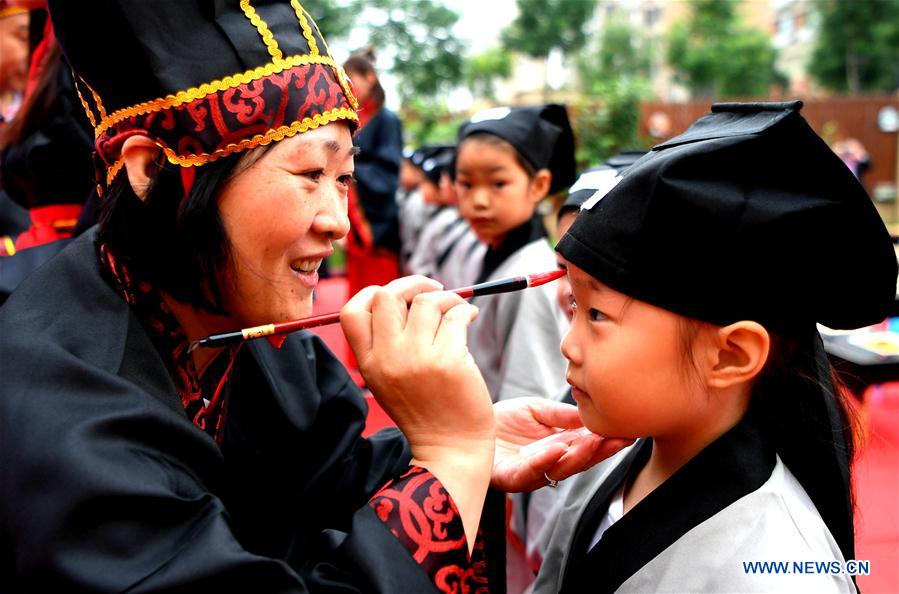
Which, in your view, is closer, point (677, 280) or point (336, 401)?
A: point (677, 280)

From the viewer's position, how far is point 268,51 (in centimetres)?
129

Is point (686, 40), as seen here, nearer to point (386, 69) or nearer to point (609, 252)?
point (386, 69)

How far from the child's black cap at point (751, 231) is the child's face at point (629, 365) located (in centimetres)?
4

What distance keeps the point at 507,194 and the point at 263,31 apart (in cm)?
188

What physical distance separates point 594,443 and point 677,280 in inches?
13.6

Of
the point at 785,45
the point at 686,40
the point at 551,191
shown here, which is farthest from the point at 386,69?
the point at 785,45

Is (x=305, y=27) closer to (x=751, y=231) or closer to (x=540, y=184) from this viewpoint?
(x=751, y=231)

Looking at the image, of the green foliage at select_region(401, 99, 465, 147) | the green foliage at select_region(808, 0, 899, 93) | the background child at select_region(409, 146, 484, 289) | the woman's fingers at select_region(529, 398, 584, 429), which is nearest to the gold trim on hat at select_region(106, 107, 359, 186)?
the woman's fingers at select_region(529, 398, 584, 429)

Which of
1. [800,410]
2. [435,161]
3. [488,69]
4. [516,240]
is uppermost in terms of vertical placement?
[800,410]

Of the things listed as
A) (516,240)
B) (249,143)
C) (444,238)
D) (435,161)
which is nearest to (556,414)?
(249,143)

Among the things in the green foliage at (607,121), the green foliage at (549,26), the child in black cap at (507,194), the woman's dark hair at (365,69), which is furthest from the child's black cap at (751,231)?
the green foliage at (549,26)

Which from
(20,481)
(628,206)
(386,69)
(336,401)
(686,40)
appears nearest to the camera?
(20,481)

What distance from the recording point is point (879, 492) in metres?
3.21

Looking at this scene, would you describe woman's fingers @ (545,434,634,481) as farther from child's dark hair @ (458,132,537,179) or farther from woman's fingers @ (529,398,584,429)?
child's dark hair @ (458,132,537,179)
